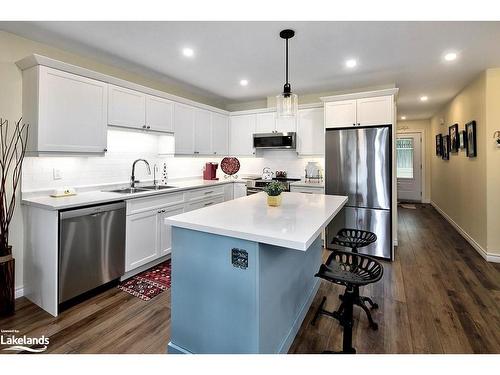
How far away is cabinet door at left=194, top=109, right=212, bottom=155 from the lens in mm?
4336

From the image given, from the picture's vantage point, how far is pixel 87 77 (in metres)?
2.70

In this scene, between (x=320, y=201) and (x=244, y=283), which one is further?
(x=320, y=201)

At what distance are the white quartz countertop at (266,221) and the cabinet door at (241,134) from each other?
274 cm

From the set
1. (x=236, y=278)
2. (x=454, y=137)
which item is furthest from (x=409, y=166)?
(x=236, y=278)

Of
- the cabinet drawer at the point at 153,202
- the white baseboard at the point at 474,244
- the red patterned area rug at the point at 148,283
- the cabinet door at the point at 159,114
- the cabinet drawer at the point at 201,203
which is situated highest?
the cabinet door at the point at 159,114

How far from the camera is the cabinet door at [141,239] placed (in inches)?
113

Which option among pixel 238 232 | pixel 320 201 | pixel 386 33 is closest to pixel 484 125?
pixel 386 33

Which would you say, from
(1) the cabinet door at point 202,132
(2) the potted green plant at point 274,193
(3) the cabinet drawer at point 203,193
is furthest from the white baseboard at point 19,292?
(1) the cabinet door at point 202,132

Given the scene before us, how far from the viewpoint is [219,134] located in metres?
4.94

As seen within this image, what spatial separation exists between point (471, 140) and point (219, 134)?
4.07 metres

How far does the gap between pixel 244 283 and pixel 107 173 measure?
263cm

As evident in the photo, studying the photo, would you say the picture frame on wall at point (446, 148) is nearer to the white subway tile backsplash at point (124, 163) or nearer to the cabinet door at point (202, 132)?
the white subway tile backsplash at point (124, 163)
